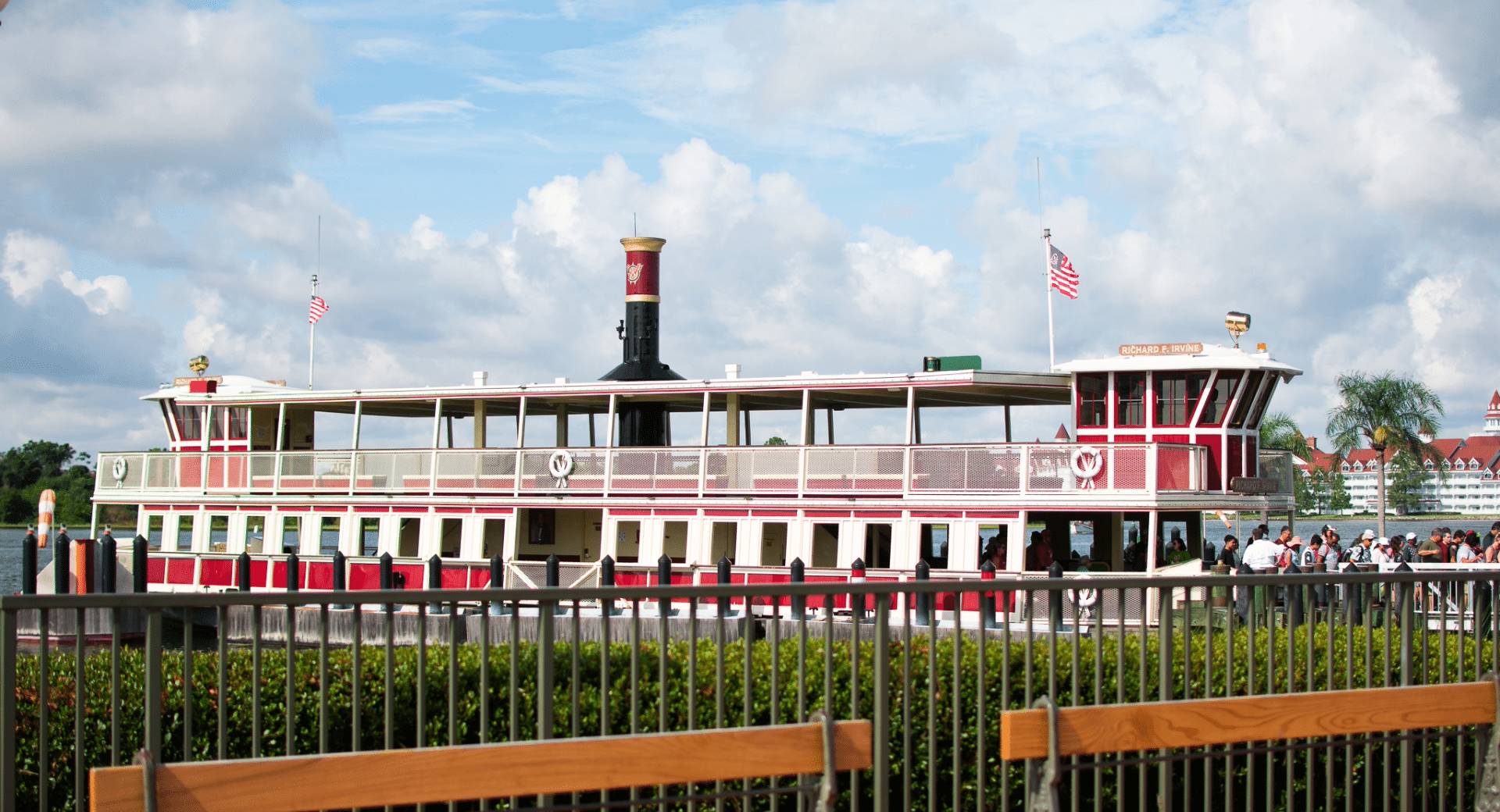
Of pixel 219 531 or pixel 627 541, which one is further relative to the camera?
pixel 219 531

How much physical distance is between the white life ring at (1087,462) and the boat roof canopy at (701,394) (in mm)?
1772

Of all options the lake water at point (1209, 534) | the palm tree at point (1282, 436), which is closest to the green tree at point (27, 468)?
the lake water at point (1209, 534)

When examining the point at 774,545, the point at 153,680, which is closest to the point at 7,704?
the point at 153,680

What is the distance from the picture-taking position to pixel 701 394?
2464 cm

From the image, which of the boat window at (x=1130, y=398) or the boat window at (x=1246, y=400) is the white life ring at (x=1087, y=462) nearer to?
the boat window at (x=1130, y=398)

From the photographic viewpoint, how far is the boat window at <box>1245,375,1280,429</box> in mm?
22328

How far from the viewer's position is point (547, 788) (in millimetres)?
5039

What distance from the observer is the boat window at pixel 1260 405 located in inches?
879

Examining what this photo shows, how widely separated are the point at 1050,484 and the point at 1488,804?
14585 millimetres

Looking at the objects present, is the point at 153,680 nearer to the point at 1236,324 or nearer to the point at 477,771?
the point at 477,771

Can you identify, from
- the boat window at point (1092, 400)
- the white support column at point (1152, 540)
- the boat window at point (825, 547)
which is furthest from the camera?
the boat window at point (825, 547)

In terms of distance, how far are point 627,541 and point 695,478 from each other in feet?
8.88

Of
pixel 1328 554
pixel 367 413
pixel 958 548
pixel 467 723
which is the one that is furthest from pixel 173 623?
pixel 467 723

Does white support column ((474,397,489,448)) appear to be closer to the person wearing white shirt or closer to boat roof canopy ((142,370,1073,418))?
boat roof canopy ((142,370,1073,418))
